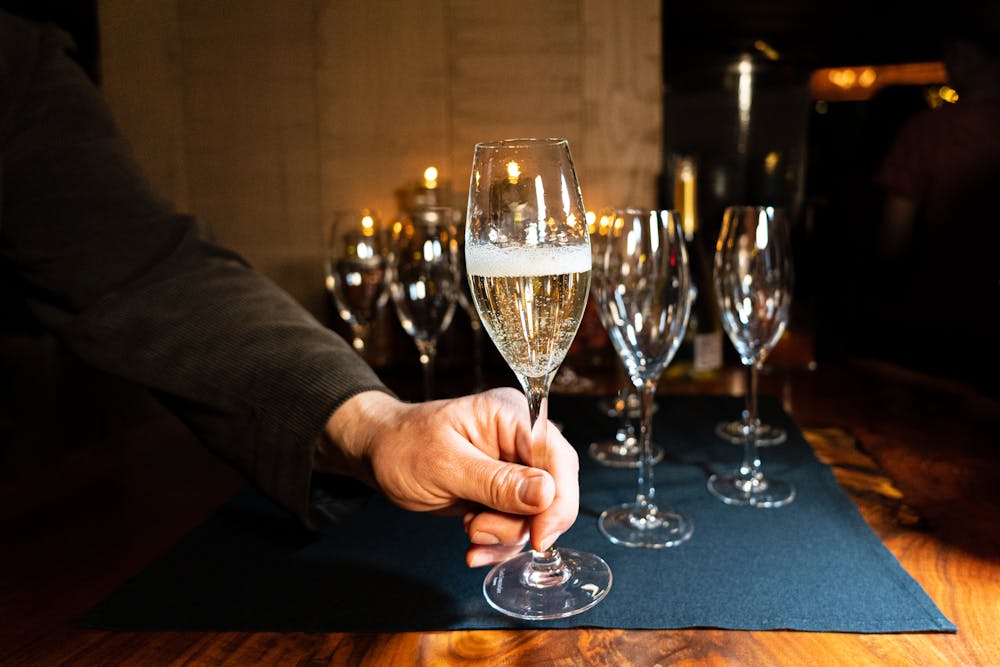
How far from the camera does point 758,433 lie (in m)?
1.08

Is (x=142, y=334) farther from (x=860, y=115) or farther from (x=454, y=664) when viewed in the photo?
(x=860, y=115)

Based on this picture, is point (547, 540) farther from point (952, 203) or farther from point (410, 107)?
point (952, 203)

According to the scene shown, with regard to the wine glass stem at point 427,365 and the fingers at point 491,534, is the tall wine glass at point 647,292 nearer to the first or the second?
the fingers at point 491,534

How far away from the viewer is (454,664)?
0.54 m

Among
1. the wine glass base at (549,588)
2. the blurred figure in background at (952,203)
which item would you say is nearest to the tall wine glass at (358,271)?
the wine glass base at (549,588)

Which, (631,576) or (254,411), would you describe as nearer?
(631,576)

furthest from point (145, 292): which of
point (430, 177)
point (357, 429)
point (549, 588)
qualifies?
point (430, 177)

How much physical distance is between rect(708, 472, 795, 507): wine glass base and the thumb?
336mm

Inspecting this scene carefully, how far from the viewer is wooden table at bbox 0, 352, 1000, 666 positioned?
55cm

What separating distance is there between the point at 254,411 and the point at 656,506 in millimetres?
425

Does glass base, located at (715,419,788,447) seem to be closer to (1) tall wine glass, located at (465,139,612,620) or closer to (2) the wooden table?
(2) the wooden table

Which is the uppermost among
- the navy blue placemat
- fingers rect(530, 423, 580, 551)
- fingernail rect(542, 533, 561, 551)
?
fingers rect(530, 423, 580, 551)

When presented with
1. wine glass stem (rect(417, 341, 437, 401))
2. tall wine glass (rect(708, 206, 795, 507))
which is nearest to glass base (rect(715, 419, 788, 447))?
tall wine glass (rect(708, 206, 795, 507))

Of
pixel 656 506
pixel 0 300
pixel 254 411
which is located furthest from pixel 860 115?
pixel 0 300
